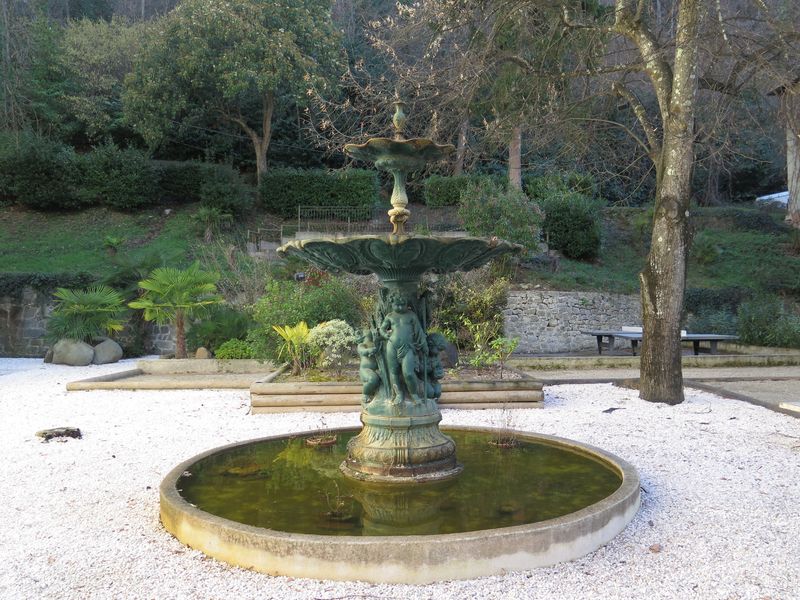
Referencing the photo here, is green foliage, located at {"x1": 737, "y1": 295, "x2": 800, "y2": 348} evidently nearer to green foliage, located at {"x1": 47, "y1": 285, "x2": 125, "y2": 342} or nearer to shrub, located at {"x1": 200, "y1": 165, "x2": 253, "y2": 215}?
green foliage, located at {"x1": 47, "y1": 285, "x2": 125, "y2": 342}

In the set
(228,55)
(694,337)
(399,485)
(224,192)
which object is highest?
(228,55)

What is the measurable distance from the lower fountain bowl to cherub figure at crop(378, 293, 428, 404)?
2.67 feet

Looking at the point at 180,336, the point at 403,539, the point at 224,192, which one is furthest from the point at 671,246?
the point at 224,192

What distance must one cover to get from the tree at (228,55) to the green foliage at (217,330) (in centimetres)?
1233

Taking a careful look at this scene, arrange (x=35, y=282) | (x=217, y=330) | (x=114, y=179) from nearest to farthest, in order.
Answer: (x=217, y=330)
(x=35, y=282)
(x=114, y=179)

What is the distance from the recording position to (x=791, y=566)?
4.07 metres

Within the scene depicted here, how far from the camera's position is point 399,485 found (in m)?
5.30

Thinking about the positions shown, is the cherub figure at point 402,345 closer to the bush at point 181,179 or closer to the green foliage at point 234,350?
the green foliage at point 234,350

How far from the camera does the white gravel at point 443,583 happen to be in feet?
12.4

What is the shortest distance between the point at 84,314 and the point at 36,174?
42.2ft

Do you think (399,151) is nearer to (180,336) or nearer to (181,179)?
(180,336)

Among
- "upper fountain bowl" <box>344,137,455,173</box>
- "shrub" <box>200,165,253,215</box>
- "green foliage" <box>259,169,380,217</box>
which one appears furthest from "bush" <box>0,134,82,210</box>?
"upper fountain bowl" <box>344,137,455,173</box>

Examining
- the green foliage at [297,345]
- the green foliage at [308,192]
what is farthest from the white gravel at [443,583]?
the green foliage at [308,192]

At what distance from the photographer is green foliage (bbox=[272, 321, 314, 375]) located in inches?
403
